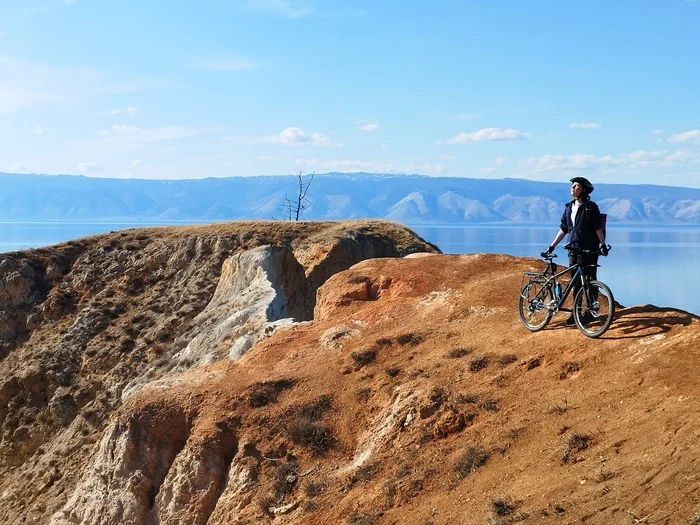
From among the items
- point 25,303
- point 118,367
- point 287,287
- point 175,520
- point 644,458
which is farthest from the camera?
point 25,303

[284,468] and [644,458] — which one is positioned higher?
[644,458]

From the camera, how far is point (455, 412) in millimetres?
11953

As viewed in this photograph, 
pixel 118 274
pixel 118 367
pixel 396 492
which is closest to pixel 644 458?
pixel 396 492

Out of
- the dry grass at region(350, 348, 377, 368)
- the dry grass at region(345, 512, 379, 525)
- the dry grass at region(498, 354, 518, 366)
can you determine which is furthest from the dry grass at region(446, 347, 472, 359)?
the dry grass at region(345, 512, 379, 525)

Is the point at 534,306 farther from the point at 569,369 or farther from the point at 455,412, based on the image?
the point at 455,412

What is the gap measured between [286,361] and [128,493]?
4.32 m

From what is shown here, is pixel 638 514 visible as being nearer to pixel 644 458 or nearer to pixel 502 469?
pixel 644 458

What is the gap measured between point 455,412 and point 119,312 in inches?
1169

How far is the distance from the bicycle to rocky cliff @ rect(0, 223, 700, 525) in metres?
0.29

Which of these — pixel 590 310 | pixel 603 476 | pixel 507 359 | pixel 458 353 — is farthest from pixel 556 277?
pixel 603 476

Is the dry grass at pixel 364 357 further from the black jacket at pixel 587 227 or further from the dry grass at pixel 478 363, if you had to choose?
the black jacket at pixel 587 227

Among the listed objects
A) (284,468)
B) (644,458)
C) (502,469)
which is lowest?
(284,468)

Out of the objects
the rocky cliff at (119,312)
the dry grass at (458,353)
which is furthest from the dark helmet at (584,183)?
the rocky cliff at (119,312)

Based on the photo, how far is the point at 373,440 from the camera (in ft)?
41.6
